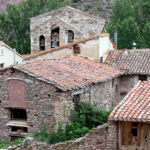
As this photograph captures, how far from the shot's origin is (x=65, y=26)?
3162cm

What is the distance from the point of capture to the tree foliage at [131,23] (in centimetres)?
4152

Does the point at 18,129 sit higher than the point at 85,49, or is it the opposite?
the point at 85,49

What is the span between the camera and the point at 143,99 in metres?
14.1

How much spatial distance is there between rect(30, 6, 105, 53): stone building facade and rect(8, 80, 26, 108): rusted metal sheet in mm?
12772

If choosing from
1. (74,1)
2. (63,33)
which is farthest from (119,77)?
(74,1)

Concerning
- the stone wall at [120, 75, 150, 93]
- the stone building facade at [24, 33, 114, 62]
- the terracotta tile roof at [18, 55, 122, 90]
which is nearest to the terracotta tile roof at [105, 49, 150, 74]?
the stone wall at [120, 75, 150, 93]

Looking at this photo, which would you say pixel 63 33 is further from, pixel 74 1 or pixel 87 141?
pixel 74 1

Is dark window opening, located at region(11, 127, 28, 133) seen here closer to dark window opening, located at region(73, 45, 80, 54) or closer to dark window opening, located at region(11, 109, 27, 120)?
dark window opening, located at region(11, 109, 27, 120)

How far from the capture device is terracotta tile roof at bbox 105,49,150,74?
1048 inches

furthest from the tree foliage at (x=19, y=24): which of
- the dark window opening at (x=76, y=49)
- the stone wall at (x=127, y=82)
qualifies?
the stone wall at (x=127, y=82)

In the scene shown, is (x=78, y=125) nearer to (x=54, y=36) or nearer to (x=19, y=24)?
(x=54, y=36)

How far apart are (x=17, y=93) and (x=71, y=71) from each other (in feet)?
10.6

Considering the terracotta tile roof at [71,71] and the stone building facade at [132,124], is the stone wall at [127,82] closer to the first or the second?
the terracotta tile roof at [71,71]

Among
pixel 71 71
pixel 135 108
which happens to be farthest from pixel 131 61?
pixel 135 108
